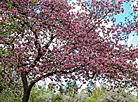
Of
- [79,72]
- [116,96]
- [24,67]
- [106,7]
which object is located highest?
[106,7]

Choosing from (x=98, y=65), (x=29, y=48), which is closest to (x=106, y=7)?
(x=98, y=65)

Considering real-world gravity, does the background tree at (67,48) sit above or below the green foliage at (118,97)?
above

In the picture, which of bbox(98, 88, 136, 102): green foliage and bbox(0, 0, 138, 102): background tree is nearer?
bbox(0, 0, 138, 102): background tree

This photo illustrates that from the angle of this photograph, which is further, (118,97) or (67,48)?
(118,97)

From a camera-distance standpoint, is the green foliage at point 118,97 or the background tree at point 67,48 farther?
the green foliage at point 118,97

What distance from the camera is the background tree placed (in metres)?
8.98

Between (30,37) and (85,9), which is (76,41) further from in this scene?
(85,9)

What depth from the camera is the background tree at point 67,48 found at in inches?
354

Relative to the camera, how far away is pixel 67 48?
32.2 ft

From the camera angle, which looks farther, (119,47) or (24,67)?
(119,47)

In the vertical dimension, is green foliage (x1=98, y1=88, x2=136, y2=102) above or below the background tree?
below

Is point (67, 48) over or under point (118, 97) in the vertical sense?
over

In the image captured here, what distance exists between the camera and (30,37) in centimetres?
1046

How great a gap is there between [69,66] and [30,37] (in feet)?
12.1
